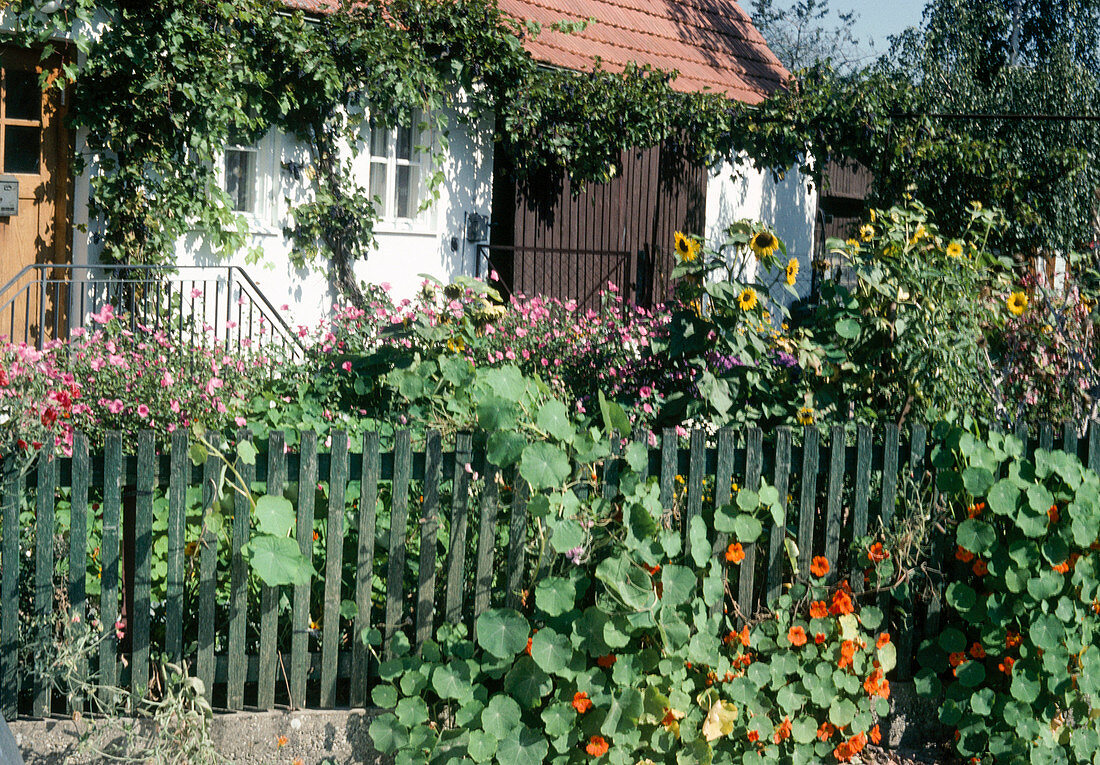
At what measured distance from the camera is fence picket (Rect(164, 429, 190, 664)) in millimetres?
3168

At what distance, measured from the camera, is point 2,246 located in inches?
270

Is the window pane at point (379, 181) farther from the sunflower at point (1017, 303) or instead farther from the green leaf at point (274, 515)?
the green leaf at point (274, 515)

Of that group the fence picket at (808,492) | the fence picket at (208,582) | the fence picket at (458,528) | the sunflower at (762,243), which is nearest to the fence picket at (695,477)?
the fence picket at (808,492)

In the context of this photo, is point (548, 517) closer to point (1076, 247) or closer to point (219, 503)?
point (219, 503)

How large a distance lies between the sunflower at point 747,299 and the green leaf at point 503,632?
154cm

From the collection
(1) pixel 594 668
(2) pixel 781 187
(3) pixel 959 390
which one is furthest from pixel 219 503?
(2) pixel 781 187

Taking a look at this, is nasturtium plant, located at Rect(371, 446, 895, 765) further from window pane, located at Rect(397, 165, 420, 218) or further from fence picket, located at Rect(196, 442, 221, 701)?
window pane, located at Rect(397, 165, 420, 218)

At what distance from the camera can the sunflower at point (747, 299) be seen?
4.10 metres

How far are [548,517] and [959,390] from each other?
1948mm

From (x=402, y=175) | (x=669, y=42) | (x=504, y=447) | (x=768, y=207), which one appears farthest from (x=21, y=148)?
(x=768, y=207)

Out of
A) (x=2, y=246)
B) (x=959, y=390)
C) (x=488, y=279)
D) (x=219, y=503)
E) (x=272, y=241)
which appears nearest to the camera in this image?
(x=219, y=503)

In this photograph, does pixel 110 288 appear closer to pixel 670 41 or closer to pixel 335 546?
pixel 335 546

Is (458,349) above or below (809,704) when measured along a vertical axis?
above

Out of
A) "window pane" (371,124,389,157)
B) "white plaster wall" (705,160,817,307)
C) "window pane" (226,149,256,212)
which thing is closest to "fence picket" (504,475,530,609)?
"window pane" (226,149,256,212)
